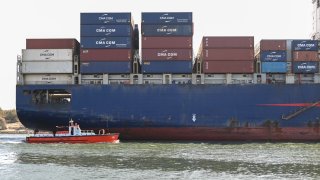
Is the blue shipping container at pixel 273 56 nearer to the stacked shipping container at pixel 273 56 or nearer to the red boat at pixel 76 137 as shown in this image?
the stacked shipping container at pixel 273 56

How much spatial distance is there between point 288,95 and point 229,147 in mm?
8816

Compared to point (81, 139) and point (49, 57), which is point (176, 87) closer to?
point (81, 139)

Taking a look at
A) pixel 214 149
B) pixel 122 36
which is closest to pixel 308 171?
pixel 214 149

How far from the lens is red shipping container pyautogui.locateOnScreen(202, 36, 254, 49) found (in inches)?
1731

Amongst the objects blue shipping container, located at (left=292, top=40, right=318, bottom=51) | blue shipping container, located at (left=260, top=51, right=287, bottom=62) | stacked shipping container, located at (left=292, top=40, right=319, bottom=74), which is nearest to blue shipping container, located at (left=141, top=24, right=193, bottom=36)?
blue shipping container, located at (left=260, top=51, right=287, bottom=62)

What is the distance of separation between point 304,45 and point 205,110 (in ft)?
32.4

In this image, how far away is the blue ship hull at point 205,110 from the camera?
43875 millimetres

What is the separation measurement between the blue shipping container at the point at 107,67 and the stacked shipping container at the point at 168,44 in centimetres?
149

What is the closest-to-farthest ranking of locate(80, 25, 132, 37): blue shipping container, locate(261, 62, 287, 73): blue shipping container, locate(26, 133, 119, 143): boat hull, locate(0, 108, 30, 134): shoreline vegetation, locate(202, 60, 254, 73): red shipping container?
locate(26, 133, 119, 143): boat hull → locate(80, 25, 132, 37): blue shipping container → locate(202, 60, 254, 73): red shipping container → locate(261, 62, 287, 73): blue shipping container → locate(0, 108, 30, 134): shoreline vegetation

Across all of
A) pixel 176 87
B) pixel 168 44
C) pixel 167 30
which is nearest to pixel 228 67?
pixel 176 87

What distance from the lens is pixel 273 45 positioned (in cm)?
4416

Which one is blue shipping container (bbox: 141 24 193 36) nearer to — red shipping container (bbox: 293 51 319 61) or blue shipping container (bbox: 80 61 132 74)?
blue shipping container (bbox: 80 61 132 74)

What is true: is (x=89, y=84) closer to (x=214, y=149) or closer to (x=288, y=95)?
(x=214, y=149)

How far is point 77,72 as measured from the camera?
1757 inches
